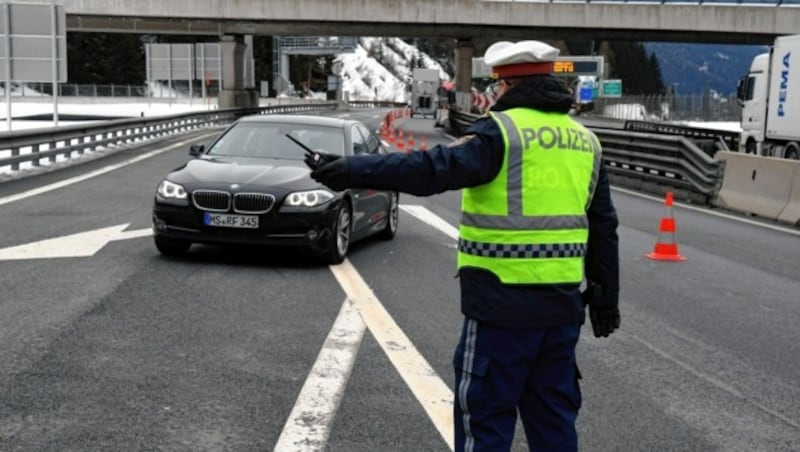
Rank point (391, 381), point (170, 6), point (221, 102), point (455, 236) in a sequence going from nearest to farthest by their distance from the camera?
point (391, 381) → point (455, 236) → point (170, 6) → point (221, 102)

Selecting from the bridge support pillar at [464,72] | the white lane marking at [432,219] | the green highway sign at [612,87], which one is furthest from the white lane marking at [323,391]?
the green highway sign at [612,87]

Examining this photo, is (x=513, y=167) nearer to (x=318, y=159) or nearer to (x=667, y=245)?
(x=318, y=159)

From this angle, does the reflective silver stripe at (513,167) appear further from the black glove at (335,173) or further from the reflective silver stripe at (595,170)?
the black glove at (335,173)

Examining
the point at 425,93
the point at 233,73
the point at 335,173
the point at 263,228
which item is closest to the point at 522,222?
the point at 335,173

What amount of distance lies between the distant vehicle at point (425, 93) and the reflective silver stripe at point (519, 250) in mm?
69989

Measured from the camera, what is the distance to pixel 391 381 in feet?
17.7

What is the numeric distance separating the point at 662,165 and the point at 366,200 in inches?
457

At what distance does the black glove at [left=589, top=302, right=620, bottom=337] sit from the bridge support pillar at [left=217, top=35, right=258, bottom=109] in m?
54.2

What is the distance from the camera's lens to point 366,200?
33.6 feet

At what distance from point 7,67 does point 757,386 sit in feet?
77.6

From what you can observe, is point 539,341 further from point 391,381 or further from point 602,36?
point 602,36

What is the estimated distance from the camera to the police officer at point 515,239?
3.24 m

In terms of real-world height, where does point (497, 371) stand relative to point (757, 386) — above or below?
above

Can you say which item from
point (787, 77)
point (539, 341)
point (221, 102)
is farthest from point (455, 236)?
point (221, 102)
